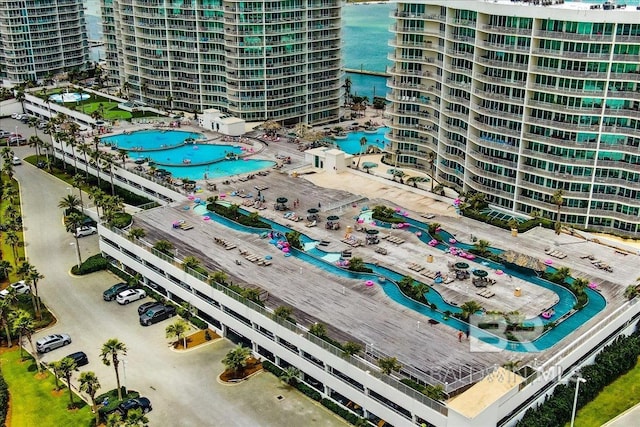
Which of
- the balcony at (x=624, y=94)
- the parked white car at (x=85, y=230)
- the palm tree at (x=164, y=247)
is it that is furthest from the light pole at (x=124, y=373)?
the balcony at (x=624, y=94)

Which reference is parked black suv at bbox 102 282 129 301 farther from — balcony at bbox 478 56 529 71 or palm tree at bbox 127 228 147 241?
balcony at bbox 478 56 529 71

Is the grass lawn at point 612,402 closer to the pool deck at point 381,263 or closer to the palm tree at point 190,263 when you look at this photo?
the pool deck at point 381,263

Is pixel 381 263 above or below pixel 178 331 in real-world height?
above

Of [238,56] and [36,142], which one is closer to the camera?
[36,142]

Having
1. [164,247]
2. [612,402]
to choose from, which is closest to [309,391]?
[164,247]

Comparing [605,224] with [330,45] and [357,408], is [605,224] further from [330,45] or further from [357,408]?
[330,45]

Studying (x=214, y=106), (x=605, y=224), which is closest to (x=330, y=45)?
(x=214, y=106)

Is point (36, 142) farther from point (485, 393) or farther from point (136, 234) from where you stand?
point (485, 393)
